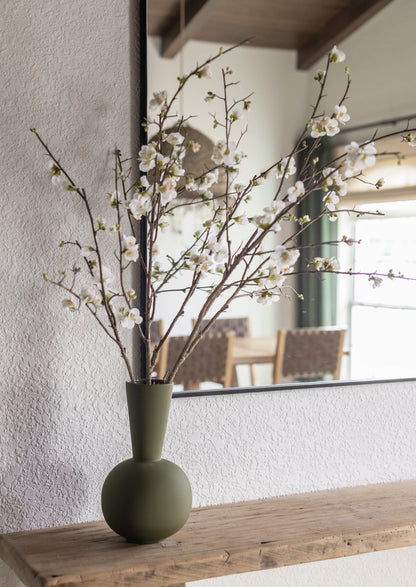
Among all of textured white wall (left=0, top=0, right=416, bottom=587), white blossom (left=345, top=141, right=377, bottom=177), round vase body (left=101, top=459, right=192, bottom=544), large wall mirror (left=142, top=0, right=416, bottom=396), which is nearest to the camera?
white blossom (left=345, top=141, right=377, bottom=177)

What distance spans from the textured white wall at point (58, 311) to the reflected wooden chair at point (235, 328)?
0.24 ft

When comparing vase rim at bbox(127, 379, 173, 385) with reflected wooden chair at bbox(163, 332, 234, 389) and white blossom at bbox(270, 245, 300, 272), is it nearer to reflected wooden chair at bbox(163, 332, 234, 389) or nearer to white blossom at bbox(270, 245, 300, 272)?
reflected wooden chair at bbox(163, 332, 234, 389)

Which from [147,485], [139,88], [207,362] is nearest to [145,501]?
[147,485]

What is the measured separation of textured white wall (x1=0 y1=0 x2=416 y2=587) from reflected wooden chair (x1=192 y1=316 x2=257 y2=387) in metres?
0.07

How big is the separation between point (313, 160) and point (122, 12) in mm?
545

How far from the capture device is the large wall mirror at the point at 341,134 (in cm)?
172

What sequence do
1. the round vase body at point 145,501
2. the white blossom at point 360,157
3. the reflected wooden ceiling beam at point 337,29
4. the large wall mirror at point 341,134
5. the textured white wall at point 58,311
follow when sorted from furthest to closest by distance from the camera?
1. the reflected wooden ceiling beam at point 337,29
2. the large wall mirror at point 341,134
3. the textured white wall at point 58,311
4. the round vase body at point 145,501
5. the white blossom at point 360,157

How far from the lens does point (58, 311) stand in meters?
1.66

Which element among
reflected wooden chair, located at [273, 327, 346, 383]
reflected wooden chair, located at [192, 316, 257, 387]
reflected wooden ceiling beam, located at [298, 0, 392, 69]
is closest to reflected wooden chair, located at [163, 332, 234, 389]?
reflected wooden chair, located at [192, 316, 257, 387]

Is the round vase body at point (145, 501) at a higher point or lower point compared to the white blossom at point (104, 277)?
lower

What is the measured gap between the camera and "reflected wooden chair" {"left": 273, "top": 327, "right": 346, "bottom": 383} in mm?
1860

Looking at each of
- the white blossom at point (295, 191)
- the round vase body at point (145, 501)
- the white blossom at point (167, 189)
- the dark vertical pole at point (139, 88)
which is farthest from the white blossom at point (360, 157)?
the round vase body at point (145, 501)

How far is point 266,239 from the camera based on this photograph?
181cm

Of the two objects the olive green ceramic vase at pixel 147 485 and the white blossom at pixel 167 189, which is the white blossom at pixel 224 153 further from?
the olive green ceramic vase at pixel 147 485
